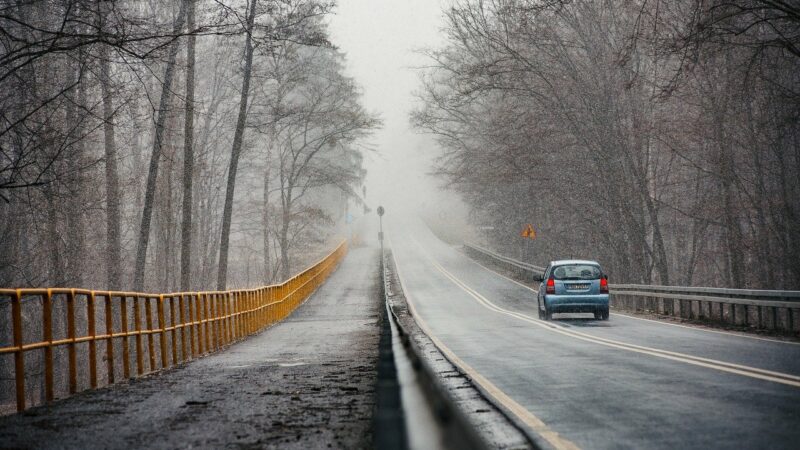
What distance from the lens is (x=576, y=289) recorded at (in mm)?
25531

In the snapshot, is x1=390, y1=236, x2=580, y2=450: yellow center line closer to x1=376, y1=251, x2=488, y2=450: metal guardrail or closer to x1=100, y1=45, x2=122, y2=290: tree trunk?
x1=376, y1=251, x2=488, y2=450: metal guardrail

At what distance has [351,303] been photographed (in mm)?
39250

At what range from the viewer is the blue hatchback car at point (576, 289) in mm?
25391

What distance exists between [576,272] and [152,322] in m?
13.2

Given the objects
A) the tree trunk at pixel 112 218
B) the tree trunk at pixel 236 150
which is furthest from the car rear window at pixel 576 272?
the tree trunk at pixel 112 218

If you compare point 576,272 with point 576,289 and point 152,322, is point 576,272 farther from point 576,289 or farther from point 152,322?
point 152,322

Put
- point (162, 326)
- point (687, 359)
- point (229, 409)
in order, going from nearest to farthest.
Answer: point (229, 409), point (687, 359), point (162, 326)

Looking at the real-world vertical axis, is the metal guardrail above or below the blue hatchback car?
above

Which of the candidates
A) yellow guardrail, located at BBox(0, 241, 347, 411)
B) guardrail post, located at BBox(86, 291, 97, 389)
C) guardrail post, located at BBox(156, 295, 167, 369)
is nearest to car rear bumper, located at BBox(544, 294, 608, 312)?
yellow guardrail, located at BBox(0, 241, 347, 411)

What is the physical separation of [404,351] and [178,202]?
41913 mm

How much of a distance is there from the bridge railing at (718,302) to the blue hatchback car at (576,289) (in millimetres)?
2184

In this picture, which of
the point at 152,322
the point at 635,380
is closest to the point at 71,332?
the point at 635,380

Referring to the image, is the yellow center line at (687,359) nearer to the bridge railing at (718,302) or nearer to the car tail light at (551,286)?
the car tail light at (551,286)

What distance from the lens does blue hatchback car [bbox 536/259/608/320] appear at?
25391mm
